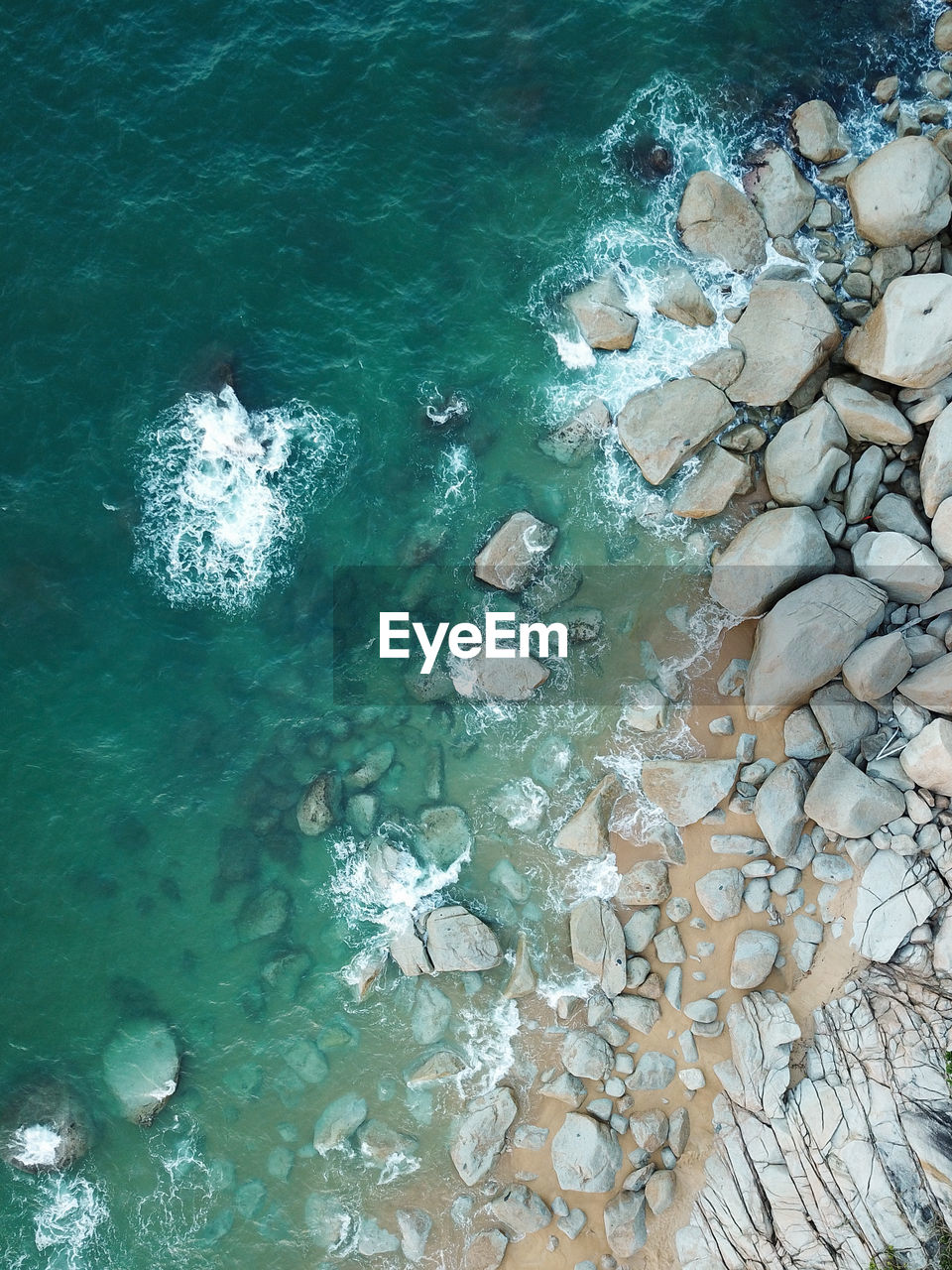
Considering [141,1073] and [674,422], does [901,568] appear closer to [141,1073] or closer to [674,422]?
[674,422]

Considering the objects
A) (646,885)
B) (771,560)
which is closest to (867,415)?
(771,560)

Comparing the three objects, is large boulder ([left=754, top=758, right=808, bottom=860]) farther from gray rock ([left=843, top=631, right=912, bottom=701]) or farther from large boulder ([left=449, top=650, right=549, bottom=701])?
large boulder ([left=449, top=650, right=549, bottom=701])

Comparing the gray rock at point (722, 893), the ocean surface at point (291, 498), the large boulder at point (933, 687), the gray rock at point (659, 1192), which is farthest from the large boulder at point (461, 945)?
the large boulder at point (933, 687)

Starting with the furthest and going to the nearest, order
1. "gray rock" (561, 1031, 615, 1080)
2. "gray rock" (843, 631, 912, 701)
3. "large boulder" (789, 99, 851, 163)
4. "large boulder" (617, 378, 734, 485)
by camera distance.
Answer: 1. "large boulder" (789, 99, 851, 163)
2. "large boulder" (617, 378, 734, 485)
3. "gray rock" (561, 1031, 615, 1080)
4. "gray rock" (843, 631, 912, 701)

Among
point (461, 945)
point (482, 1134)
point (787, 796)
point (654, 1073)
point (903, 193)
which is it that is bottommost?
point (482, 1134)

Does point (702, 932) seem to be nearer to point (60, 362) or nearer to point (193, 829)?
point (193, 829)

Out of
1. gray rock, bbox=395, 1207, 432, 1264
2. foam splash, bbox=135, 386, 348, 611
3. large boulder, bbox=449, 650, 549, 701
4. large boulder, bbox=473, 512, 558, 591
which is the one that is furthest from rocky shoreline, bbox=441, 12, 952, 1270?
foam splash, bbox=135, 386, 348, 611
